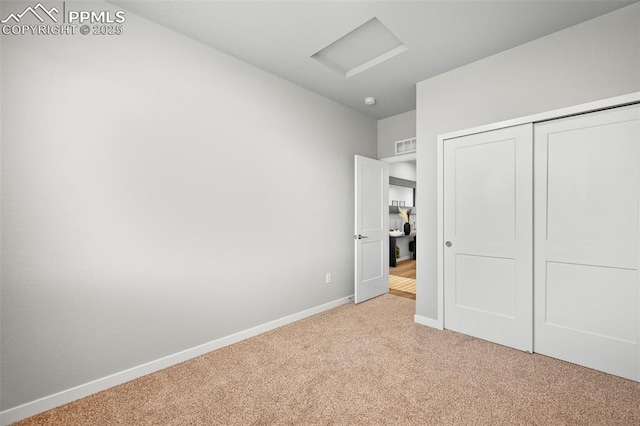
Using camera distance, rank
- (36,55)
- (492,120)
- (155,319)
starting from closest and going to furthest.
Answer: (36,55) → (155,319) → (492,120)

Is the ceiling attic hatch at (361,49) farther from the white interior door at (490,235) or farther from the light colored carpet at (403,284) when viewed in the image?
the light colored carpet at (403,284)

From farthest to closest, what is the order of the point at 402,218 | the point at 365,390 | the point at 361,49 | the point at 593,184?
the point at 402,218 < the point at 361,49 < the point at 593,184 < the point at 365,390

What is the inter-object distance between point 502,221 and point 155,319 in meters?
3.12

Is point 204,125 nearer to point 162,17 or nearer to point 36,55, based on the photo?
point 162,17

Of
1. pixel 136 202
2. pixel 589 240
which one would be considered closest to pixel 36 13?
pixel 136 202

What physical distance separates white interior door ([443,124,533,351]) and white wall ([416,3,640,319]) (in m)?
0.19

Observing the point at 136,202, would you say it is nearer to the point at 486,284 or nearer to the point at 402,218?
the point at 486,284

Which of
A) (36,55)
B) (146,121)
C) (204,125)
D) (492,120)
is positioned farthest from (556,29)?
(36,55)

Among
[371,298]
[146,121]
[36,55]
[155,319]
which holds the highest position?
[36,55]

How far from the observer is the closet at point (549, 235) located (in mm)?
2062

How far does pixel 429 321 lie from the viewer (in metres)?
3.04

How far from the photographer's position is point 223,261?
258cm

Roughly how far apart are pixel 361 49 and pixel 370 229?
224 centimetres

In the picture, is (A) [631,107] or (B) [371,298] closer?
(A) [631,107]
